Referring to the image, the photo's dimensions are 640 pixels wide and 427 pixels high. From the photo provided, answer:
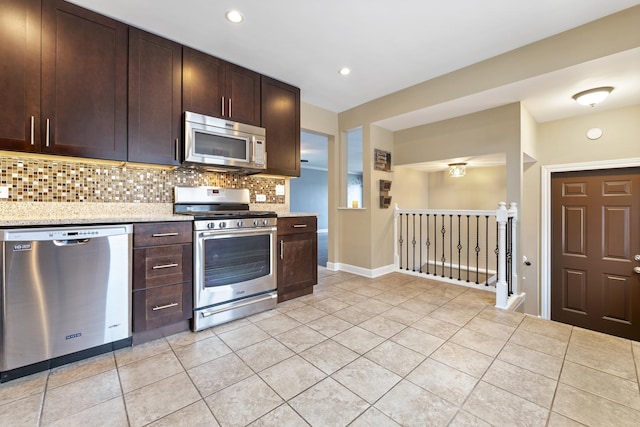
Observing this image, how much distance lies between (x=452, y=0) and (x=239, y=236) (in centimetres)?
258

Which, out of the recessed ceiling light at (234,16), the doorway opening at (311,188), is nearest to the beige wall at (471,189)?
the doorway opening at (311,188)

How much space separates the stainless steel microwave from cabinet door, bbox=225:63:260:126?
13cm

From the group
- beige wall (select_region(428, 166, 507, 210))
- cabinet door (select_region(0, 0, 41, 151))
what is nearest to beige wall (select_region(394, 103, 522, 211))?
beige wall (select_region(428, 166, 507, 210))

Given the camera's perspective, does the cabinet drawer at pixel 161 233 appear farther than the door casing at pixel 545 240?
No

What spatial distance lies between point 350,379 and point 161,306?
5.07 ft

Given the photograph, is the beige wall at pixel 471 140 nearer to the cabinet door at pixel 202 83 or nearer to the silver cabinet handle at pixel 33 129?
the cabinet door at pixel 202 83

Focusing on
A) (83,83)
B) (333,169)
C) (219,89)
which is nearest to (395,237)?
(333,169)

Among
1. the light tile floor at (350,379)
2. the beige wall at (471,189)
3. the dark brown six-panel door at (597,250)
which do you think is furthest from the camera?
the beige wall at (471,189)

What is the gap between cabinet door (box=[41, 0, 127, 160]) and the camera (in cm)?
198

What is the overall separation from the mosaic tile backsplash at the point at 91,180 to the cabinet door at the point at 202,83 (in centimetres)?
67

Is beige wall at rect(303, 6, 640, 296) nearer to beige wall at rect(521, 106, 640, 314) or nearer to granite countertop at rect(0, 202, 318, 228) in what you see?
beige wall at rect(521, 106, 640, 314)

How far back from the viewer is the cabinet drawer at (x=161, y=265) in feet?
6.72

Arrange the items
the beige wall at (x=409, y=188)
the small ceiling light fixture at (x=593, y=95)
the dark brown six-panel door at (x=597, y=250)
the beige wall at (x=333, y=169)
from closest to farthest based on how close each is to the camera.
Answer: the small ceiling light fixture at (x=593, y=95) < the dark brown six-panel door at (x=597, y=250) < the beige wall at (x=333, y=169) < the beige wall at (x=409, y=188)

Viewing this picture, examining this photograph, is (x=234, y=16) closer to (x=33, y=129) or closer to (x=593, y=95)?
(x=33, y=129)
